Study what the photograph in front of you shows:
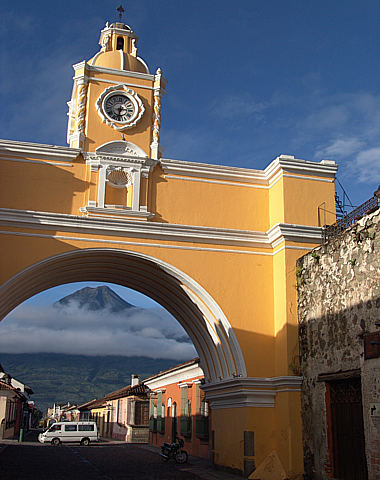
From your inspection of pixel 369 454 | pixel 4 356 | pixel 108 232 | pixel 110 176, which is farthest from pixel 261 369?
pixel 4 356

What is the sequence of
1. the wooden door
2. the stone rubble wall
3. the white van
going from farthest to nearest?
1. the white van
2. the wooden door
3. the stone rubble wall

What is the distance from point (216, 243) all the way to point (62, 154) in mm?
3766

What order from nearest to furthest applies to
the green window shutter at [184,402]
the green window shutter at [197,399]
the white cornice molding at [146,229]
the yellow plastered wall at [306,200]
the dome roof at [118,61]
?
1. the white cornice molding at [146,229]
2. the yellow plastered wall at [306,200]
3. the dome roof at [118,61]
4. the green window shutter at [197,399]
5. the green window shutter at [184,402]

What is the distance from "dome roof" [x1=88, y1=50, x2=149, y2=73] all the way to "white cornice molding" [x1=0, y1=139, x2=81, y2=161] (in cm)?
251

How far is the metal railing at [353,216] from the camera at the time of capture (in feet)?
31.7

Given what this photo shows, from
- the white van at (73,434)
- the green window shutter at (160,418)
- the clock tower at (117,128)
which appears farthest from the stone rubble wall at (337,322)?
the white van at (73,434)

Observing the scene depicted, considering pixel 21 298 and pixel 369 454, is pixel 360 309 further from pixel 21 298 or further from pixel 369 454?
pixel 21 298

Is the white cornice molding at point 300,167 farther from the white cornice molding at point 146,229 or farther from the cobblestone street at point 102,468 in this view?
the cobblestone street at point 102,468

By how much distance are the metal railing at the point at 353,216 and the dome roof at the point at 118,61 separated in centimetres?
570

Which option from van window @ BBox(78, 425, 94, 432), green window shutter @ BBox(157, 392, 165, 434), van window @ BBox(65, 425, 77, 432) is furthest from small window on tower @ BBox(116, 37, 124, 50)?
van window @ BBox(65, 425, 77, 432)

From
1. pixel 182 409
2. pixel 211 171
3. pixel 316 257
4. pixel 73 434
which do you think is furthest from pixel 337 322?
pixel 73 434

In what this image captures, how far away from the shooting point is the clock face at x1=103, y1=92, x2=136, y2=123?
12.8 m

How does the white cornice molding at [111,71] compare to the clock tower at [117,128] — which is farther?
the white cornice molding at [111,71]

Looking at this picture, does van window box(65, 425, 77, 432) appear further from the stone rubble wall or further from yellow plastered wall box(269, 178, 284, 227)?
the stone rubble wall
